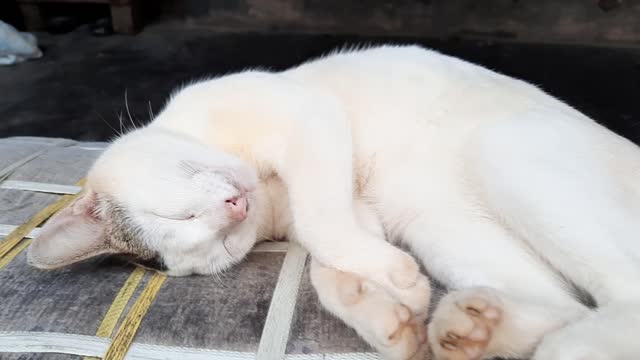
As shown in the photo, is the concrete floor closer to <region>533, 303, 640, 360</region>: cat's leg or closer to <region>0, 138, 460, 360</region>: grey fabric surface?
<region>0, 138, 460, 360</region>: grey fabric surface

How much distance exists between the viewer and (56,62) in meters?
5.14

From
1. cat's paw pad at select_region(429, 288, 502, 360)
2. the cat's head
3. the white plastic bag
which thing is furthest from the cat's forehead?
the white plastic bag

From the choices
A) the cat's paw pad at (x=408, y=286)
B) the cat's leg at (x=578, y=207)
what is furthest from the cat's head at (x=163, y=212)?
the cat's leg at (x=578, y=207)

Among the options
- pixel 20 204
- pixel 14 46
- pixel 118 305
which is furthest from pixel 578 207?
pixel 14 46

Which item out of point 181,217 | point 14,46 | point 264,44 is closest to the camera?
point 181,217

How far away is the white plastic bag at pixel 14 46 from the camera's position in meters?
4.89

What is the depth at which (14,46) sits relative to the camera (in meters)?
5.00

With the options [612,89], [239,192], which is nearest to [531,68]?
[612,89]

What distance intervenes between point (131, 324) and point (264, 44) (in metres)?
4.43

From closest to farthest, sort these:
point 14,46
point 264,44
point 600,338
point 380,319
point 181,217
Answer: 1. point 600,338
2. point 380,319
3. point 181,217
4. point 14,46
5. point 264,44

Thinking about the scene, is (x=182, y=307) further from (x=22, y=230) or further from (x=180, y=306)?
(x=22, y=230)

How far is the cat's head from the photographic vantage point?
4.39ft

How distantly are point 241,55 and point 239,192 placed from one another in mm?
3910

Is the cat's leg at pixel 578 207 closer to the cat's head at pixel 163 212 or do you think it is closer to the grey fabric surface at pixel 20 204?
the cat's head at pixel 163 212
